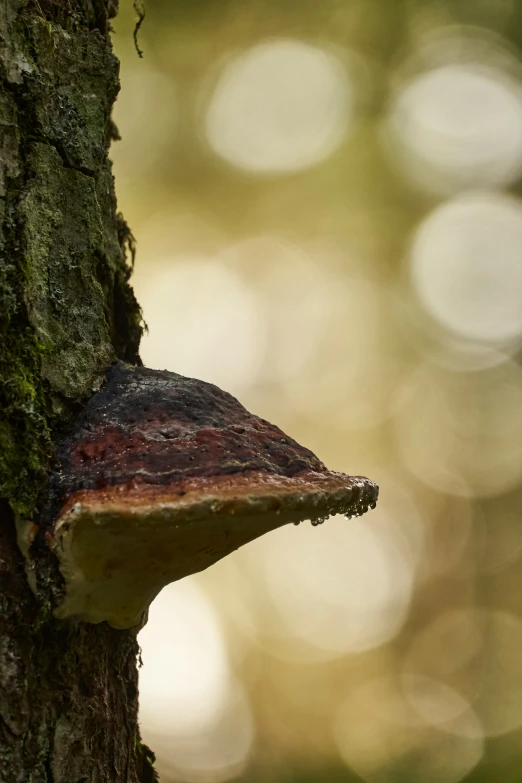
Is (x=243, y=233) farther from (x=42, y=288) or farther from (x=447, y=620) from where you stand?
(x=42, y=288)

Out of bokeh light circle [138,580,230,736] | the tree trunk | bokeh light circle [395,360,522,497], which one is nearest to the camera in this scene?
the tree trunk

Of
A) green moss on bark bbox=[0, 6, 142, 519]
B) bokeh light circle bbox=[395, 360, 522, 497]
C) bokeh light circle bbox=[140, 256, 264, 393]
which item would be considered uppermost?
bokeh light circle bbox=[140, 256, 264, 393]

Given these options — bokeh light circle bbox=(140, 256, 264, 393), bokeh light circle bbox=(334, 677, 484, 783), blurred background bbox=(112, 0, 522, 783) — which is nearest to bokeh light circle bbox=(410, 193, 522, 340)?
blurred background bbox=(112, 0, 522, 783)

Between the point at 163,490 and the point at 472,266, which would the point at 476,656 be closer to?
the point at 472,266

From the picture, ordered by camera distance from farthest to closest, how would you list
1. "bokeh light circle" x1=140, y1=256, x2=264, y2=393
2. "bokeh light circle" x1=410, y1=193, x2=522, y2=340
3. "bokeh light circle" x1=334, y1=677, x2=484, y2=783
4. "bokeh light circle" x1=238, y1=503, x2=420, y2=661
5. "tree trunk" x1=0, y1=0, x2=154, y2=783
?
"bokeh light circle" x1=238, y1=503, x2=420, y2=661
"bokeh light circle" x1=140, y1=256, x2=264, y2=393
"bokeh light circle" x1=410, y1=193, x2=522, y2=340
"bokeh light circle" x1=334, y1=677, x2=484, y2=783
"tree trunk" x1=0, y1=0, x2=154, y2=783

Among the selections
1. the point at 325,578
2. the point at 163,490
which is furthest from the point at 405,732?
the point at 163,490

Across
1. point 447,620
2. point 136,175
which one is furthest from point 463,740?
point 136,175

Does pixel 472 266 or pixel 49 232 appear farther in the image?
pixel 472 266

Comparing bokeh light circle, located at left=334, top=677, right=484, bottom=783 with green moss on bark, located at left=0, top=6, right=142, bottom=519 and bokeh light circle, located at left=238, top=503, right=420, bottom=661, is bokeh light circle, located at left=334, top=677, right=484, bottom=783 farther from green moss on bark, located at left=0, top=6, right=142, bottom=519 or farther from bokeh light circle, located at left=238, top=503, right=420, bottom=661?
green moss on bark, located at left=0, top=6, right=142, bottom=519
